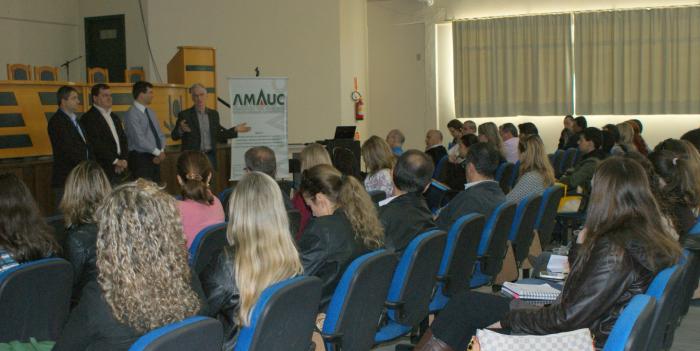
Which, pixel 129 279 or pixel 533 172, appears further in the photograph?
pixel 533 172

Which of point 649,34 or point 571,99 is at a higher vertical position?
point 649,34

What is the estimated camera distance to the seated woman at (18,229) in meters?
3.30

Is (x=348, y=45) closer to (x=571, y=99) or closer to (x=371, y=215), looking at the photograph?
(x=571, y=99)

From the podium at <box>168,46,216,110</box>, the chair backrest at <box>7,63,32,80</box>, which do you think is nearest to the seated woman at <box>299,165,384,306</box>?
the podium at <box>168,46,216,110</box>

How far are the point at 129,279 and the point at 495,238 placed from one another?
9.62 feet

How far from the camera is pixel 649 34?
12.8m

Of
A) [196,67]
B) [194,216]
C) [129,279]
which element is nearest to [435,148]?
[196,67]

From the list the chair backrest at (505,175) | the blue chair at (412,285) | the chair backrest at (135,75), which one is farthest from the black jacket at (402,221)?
the chair backrest at (135,75)

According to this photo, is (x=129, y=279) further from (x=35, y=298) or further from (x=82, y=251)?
(x=82, y=251)

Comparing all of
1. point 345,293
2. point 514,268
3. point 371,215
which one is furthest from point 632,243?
point 514,268

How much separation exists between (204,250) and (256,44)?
10041 mm

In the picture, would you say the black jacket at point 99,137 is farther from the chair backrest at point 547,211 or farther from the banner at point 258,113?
the chair backrest at point 547,211

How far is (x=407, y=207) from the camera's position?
13.7 ft

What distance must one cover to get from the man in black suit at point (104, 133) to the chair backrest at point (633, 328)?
A: 19.0 feet
